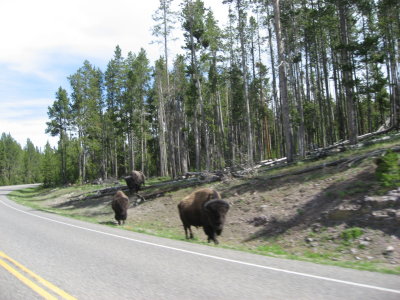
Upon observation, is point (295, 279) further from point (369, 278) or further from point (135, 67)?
point (135, 67)

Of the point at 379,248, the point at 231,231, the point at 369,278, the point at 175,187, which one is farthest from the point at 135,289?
the point at 175,187

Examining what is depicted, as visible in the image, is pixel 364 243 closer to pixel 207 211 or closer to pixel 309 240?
pixel 309 240

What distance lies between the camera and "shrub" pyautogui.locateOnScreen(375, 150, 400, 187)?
1054 centimetres

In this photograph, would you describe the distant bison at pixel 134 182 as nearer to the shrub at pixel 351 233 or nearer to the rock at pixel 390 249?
the shrub at pixel 351 233

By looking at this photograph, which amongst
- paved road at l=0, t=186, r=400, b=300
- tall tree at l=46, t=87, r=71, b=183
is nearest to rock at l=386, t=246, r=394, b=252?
paved road at l=0, t=186, r=400, b=300

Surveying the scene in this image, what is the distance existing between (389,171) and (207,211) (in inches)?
250

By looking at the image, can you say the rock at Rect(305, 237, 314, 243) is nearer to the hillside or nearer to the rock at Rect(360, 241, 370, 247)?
the hillside

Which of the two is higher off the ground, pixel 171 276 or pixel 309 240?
pixel 171 276

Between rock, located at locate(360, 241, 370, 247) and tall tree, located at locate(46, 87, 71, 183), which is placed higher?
tall tree, located at locate(46, 87, 71, 183)

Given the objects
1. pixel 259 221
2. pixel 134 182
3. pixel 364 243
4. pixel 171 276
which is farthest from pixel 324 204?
pixel 134 182

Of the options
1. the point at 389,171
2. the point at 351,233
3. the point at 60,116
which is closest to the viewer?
the point at 351,233

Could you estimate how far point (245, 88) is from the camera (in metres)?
26.6

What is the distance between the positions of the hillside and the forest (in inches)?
177

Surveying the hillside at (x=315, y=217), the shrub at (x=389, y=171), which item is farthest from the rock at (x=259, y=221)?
the shrub at (x=389, y=171)
